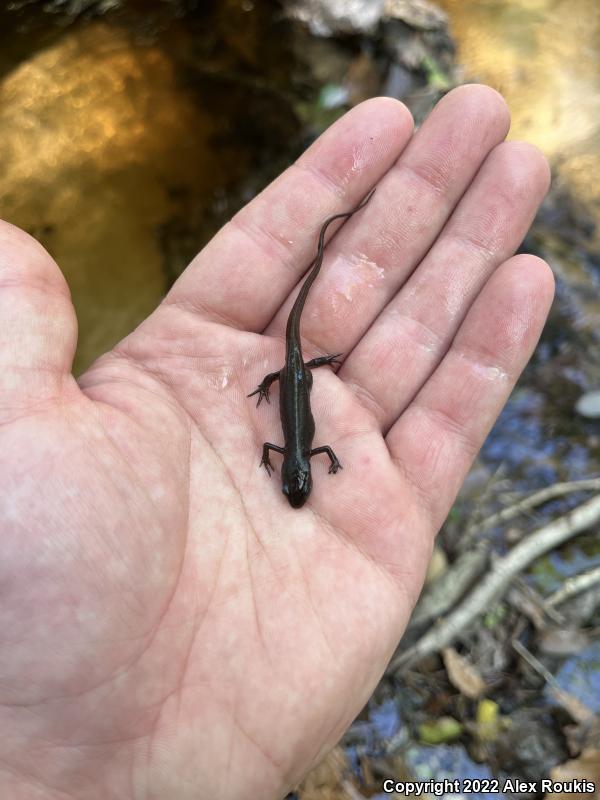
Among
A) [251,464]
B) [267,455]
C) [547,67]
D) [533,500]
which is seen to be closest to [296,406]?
[267,455]

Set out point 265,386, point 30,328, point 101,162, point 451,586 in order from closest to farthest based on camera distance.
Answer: point 30,328, point 265,386, point 451,586, point 101,162

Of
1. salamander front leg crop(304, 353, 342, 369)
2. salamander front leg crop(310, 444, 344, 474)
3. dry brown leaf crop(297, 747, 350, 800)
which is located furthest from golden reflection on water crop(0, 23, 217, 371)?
dry brown leaf crop(297, 747, 350, 800)

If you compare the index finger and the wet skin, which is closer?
the wet skin

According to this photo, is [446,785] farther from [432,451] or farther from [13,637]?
[13,637]

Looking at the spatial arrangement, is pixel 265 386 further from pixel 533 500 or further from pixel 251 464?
pixel 533 500

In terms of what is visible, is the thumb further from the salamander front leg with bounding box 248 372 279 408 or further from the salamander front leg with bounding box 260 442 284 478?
the salamander front leg with bounding box 248 372 279 408

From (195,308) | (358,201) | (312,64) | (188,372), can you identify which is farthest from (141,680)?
(312,64)
